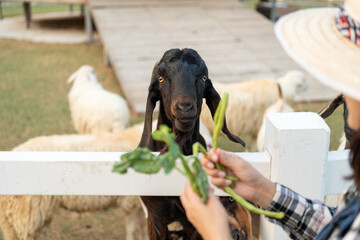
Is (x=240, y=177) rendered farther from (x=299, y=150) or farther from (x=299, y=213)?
(x=299, y=150)

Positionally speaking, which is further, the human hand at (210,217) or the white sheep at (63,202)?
the white sheep at (63,202)

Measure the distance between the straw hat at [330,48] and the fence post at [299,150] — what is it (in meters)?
0.51

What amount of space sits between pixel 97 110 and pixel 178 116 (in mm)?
4003

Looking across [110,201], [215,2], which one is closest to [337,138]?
[110,201]

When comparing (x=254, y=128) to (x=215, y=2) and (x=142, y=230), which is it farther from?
(x=215, y=2)

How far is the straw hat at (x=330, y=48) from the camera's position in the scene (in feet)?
3.75

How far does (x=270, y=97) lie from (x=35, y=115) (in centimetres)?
386

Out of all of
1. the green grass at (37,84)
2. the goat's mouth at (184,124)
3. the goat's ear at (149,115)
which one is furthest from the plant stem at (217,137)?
the green grass at (37,84)

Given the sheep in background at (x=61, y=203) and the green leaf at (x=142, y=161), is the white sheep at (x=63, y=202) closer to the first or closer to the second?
the sheep in background at (x=61, y=203)

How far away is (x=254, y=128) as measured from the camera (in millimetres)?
6320

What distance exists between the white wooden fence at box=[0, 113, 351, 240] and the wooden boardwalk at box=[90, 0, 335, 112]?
5.45 metres

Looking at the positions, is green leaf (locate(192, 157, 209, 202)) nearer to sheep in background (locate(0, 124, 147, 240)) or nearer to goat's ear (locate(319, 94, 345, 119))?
goat's ear (locate(319, 94, 345, 119))

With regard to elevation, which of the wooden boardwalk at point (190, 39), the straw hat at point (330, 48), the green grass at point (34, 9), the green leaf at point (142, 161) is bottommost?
the green grass at point (34, 9)

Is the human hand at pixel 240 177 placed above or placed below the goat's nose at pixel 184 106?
above
